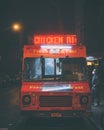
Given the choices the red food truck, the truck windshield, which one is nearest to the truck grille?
the red food truck

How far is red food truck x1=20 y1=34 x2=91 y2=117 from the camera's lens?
46.5 feet

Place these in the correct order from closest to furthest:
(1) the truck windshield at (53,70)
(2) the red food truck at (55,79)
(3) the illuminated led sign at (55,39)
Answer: (2) the red food truck at (55,79), (1) the truck windshield at (53,70), (3) the illuminated led sign at (55,39)

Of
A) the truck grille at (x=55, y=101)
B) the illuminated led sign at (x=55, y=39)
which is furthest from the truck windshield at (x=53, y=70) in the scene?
the truck grille at (x=55, y=101)

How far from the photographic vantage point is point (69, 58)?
49.3 feet

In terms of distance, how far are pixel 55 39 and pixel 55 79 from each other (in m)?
1.41

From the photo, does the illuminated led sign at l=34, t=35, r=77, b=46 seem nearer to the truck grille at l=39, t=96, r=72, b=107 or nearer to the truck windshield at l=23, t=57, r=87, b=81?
the truck windshield at l=23, t=57, r=87, b=81

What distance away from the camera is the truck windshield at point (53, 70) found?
579 inches

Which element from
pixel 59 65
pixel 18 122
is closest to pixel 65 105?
pixel 59 65

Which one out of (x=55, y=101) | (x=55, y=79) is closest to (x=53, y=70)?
(x=55, y=79)

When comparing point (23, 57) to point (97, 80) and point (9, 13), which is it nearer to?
point (97, 80)

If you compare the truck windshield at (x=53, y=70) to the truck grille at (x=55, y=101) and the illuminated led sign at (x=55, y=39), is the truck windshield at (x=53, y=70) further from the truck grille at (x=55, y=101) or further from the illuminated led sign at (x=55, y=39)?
the truck grille at (x=55, y=101)

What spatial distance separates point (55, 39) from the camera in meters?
15.2

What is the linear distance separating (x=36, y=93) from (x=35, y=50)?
1602 mm

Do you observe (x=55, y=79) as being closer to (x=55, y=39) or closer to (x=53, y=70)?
(x=53, y=70)
